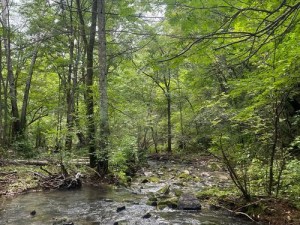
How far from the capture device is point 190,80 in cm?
553

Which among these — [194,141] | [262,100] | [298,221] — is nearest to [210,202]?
[298,221]

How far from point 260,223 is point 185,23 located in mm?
4523

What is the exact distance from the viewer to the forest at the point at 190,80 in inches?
164

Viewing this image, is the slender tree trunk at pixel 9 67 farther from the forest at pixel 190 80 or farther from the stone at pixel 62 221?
the stone at pixel 62 221

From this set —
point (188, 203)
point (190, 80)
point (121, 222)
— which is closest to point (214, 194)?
point (188, 203)

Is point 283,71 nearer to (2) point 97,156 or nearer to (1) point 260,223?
(1) point 260,223

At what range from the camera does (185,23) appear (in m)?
4.20

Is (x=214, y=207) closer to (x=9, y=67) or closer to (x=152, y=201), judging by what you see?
(x=152, y=201)

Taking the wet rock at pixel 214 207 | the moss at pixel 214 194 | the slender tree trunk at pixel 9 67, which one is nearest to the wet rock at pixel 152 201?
the moss at pixel 214 194

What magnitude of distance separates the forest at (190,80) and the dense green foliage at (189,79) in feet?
0.12

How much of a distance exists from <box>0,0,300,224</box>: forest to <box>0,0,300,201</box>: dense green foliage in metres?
0.04

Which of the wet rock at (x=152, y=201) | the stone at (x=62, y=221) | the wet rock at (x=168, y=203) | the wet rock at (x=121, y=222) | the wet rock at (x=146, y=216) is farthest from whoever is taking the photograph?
the wet rock at (x=152, y=201)

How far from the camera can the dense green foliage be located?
4176 mm

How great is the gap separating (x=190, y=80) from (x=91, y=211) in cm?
417
